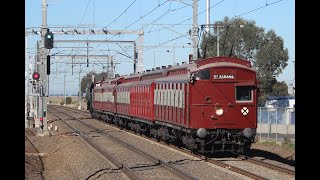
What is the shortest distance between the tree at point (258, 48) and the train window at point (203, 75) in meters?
41.5

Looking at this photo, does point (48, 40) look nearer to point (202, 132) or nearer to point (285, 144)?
point (202, 132)

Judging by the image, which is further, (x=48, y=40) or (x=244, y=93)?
(x=48, y=40)

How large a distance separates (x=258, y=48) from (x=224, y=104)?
4723 cm

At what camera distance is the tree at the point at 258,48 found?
5953 cm

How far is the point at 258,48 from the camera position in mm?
63000

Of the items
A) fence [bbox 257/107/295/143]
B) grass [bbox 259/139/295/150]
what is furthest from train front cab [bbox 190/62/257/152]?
fence [bbox 257/107/295/143]

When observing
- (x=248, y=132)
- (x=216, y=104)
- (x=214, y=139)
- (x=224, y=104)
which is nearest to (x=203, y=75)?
(x=216, y=104)

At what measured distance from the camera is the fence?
26.5m

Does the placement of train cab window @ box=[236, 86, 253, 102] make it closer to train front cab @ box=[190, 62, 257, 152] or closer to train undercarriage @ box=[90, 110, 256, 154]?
train front cab @ box=[190, 62, 257, 152]

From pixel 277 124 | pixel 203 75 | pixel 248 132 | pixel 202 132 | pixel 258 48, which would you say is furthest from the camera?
pixel 258 48

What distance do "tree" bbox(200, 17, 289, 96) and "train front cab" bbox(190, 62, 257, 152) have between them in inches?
1626
